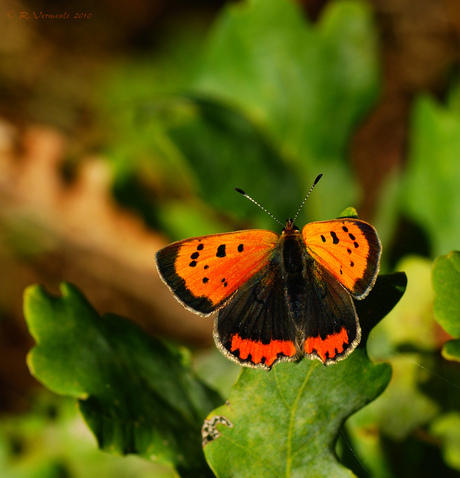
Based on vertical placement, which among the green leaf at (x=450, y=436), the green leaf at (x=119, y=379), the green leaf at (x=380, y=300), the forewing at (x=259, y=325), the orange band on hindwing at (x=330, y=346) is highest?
the green leaf at (x=380, y=300)

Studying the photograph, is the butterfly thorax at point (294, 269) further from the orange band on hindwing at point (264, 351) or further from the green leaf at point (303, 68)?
the green leaf at point (303, 68)

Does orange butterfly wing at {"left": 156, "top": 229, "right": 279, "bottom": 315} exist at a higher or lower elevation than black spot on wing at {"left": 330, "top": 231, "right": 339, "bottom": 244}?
lower

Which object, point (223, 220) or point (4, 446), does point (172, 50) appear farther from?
point (4, 446)

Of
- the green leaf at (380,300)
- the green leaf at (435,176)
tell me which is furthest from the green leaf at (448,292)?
the green leaf at (435,176)

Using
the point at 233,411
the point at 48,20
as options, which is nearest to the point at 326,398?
the point at 233,411

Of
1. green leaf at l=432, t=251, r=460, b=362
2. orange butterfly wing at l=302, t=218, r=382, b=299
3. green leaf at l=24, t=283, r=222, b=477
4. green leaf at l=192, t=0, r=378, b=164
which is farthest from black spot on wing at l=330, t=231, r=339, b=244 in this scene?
green leaf at l=192, t=0, r=378, b=164

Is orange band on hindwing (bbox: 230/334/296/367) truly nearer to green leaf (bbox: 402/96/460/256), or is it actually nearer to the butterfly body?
the butterfly body

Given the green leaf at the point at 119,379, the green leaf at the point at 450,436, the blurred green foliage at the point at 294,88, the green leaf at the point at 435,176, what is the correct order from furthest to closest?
the blurred green foliage at the point at 294,88
the green leaf at the point at 435,176
the green leaf at the point at 450,436
the green leaf at the point at 119,379
